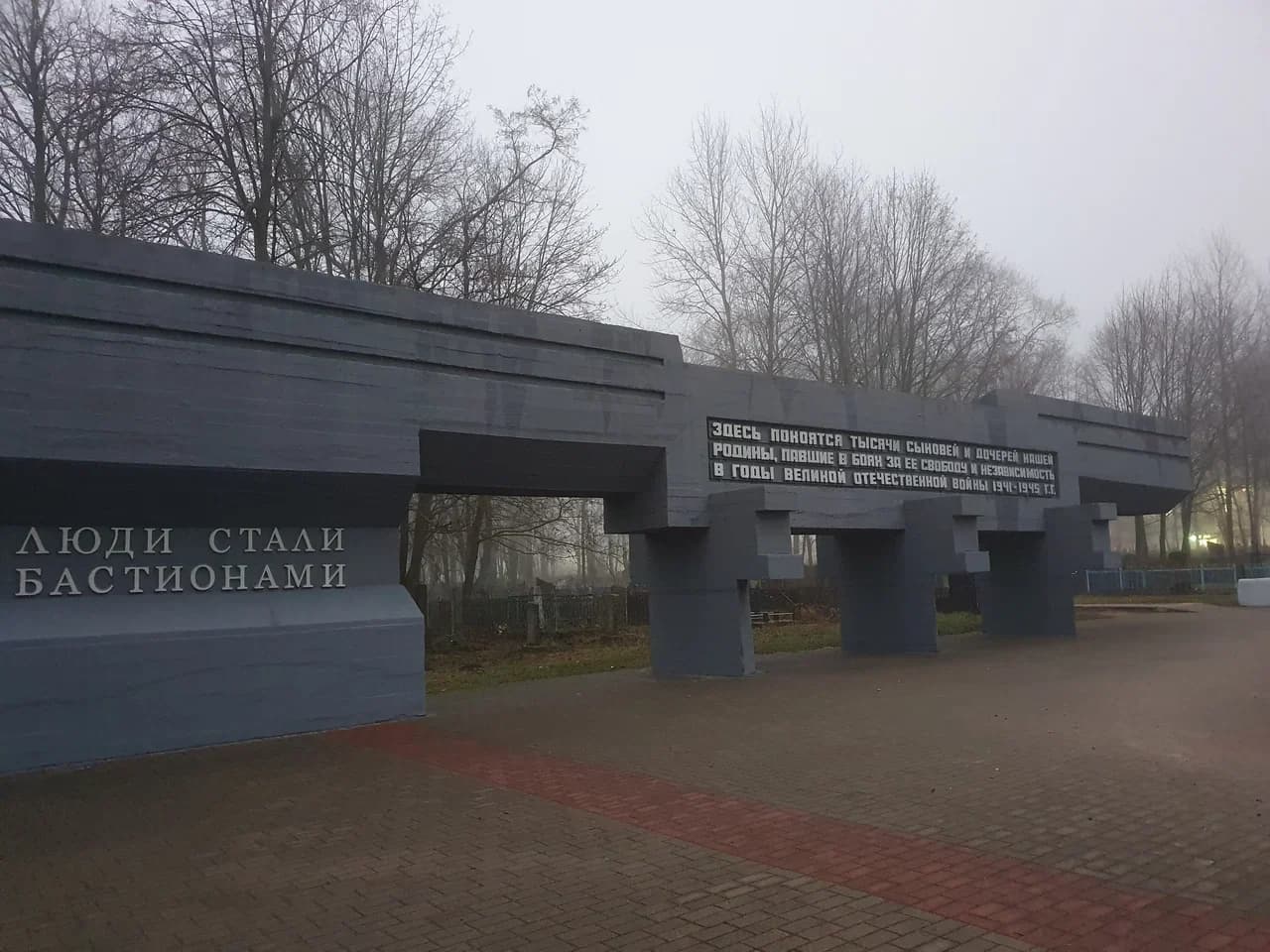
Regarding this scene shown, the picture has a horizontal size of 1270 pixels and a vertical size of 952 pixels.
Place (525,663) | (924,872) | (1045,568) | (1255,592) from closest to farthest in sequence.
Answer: (924,872)
(525,663)
(1045,568)
(1255,592)

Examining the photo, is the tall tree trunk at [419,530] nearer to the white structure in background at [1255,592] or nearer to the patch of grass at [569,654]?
the patch of grass at [569,654]

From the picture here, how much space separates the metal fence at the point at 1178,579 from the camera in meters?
41.4

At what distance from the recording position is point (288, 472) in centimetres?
1284

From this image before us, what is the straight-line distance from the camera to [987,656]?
2058 centimetres

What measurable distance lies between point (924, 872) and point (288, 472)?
943cm

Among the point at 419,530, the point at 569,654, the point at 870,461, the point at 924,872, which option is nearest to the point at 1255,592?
the point at 870,461

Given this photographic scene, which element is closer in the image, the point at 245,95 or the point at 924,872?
the point at 924,872

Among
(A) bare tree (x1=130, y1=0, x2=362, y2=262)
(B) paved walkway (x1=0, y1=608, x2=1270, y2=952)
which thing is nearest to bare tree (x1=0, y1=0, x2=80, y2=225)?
(A) bare tree (x1=130, y1=0, x2=362, y2=262)

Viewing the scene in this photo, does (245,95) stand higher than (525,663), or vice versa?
(245,95)

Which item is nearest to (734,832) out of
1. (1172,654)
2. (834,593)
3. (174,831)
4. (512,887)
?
(512,887)

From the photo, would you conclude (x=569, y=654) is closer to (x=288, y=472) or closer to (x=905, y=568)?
(x=905, y=568)

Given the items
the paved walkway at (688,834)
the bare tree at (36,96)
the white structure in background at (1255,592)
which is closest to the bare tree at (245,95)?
the bare tree at (36,96)

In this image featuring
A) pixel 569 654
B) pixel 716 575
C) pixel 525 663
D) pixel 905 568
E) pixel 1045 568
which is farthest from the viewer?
pixel 569 654

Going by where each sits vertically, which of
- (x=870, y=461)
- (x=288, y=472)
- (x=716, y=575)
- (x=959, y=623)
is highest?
(x=870, y=461)
